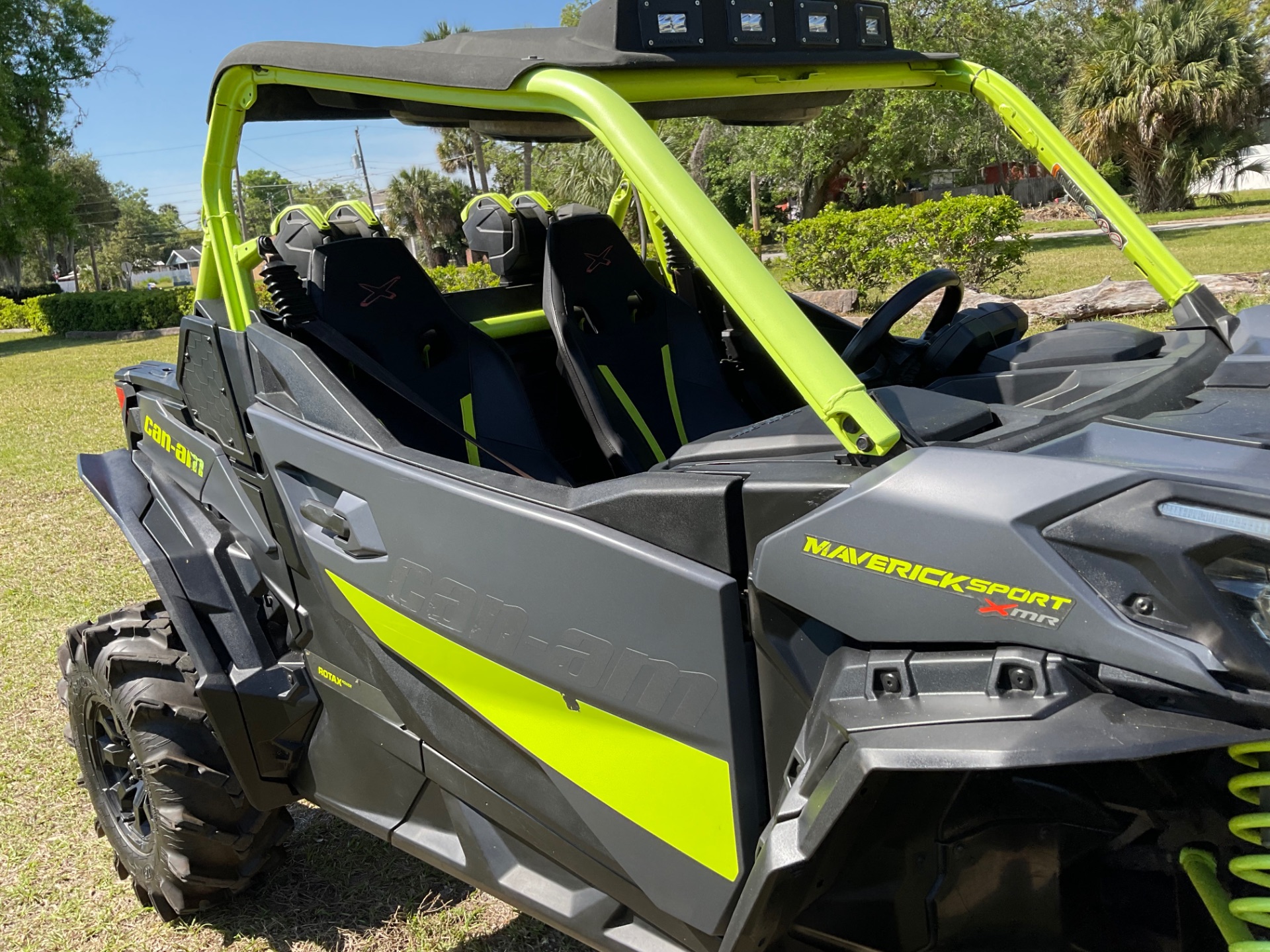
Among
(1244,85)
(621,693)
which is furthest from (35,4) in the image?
(621,693)

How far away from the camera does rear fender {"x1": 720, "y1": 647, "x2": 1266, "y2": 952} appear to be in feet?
3.68

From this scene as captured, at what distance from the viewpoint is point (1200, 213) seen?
23.0 metres

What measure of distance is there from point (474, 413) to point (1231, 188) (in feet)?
Result: 98.9

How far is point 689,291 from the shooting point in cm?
358

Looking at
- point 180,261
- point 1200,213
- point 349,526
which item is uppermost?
point 180,261

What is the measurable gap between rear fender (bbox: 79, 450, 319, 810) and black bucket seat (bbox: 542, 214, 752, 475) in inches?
41.7

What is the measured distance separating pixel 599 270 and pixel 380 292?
2.44ft

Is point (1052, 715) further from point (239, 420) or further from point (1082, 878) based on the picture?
point (239, 420)

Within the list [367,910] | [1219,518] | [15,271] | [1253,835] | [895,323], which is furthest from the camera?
[15,271]

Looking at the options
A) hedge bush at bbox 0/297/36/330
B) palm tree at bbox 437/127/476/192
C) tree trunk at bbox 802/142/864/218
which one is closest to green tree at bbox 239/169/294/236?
palm tree at bbox 437/127/476/192

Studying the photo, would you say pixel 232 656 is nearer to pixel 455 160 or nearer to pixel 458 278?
pixel 458 278

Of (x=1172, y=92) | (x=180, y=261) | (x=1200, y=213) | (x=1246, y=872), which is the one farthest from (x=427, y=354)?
(x=180, y=261)

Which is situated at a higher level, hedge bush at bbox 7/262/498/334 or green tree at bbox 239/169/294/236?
green tree at bbox 239/169/294/236

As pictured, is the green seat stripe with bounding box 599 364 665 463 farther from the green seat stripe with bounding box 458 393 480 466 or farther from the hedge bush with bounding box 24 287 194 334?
the hedge bush with bounding box 24 287 194 334
